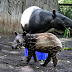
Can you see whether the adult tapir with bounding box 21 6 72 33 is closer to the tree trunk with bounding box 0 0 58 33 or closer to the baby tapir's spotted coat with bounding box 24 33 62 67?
the baby tapir's spotted coat with bounding box 24 33 62 67

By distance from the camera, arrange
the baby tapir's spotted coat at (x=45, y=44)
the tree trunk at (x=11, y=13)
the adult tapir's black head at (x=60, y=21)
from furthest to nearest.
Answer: the tree trunk at (x=11, y=13) → the adult tapir's black head at (x=60, y=21) → the baby tapir's spotted coat at (x=45, y=44)

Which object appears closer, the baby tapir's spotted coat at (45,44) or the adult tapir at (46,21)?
the baby tapir's spotted coat at (45,44)

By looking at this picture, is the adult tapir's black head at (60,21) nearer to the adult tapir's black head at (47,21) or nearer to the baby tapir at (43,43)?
the adult tapir's black head at (47,21)

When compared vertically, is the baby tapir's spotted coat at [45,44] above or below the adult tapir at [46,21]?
below

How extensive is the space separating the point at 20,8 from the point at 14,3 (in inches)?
18.5

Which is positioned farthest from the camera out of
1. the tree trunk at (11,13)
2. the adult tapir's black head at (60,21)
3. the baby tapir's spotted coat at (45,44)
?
the tree trunk at (11,13)

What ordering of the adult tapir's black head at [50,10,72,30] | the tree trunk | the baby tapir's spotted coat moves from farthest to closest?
the tree trunk
the adult tapir's black head at [50,10,72,30]
the baby tapir's spotted coat

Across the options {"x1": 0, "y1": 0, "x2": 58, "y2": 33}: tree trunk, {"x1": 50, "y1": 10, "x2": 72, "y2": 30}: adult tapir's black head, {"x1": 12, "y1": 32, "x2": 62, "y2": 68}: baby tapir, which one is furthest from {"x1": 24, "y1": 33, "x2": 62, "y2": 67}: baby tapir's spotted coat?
{"x1": 0, "y1": 0, "x2": 58, "y2": 33}: tree trunk

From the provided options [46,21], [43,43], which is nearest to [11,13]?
[46,21]

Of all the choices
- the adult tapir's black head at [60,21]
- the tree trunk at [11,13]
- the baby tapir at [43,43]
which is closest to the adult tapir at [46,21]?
the adult tapir's black head at [60,21]

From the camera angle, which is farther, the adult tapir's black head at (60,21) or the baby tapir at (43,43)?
the adult tapir's black head at (60,21)

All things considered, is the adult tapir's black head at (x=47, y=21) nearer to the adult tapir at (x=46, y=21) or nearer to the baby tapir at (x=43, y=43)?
the adult tapir at (x=46, y=21)

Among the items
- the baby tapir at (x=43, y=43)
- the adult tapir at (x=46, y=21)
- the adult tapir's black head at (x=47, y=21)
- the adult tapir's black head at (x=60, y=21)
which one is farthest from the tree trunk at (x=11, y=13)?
the baby tapir at (x=43, y=43)

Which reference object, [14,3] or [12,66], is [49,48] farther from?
[14,3]
